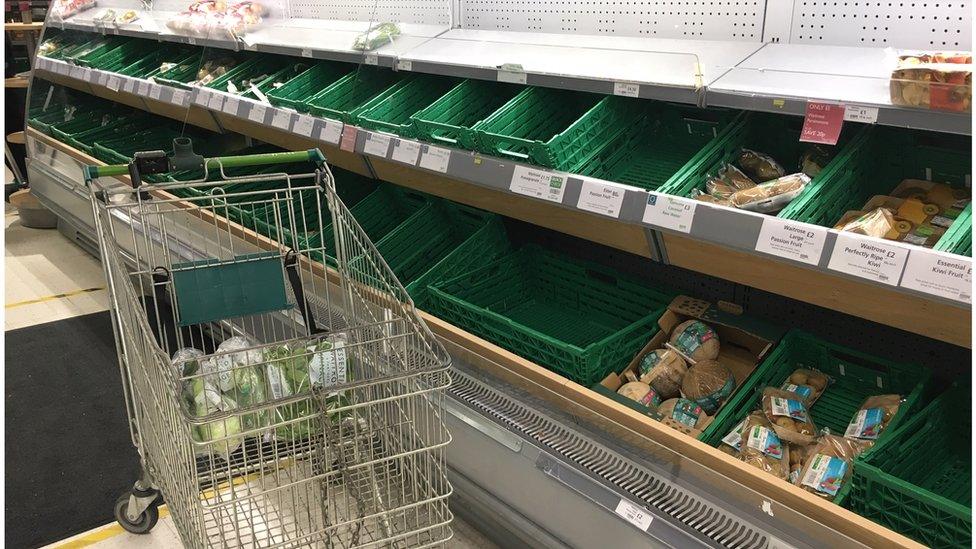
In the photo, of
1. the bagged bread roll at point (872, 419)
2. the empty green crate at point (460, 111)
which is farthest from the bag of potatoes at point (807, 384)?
the empty green crate at point (460, 111)

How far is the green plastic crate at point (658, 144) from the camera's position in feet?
6.90

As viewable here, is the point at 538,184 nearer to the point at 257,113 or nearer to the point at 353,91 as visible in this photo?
the point at 353,91

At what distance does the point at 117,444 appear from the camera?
276 centimetres

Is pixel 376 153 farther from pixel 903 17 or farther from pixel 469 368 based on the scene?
pixel 903 17

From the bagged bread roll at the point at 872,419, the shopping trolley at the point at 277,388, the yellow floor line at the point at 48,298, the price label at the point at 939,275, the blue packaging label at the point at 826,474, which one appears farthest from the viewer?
the yellow floor line at the point at 48,298

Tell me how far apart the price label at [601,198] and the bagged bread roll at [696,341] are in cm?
58

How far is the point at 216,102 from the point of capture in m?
3.28

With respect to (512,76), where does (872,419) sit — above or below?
below

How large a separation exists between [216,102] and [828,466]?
278 cm

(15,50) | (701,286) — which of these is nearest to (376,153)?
(701,286)

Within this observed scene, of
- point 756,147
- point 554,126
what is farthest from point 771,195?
point 554,126

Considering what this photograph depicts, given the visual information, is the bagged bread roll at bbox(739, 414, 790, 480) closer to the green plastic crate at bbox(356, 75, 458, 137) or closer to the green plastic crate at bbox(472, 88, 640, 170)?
the green plastic crate at bbox(472, 88, 640, 170)

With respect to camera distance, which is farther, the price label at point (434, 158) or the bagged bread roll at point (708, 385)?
the price label at point (434, 158)

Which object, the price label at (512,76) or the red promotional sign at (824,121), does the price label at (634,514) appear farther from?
the price label at (512,76)
